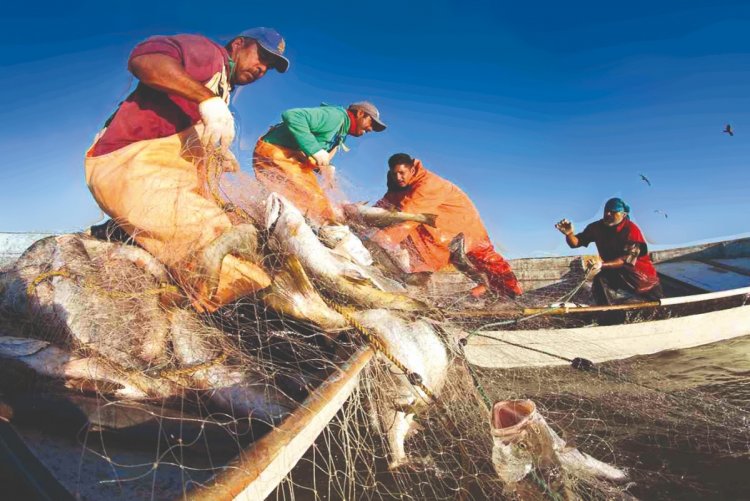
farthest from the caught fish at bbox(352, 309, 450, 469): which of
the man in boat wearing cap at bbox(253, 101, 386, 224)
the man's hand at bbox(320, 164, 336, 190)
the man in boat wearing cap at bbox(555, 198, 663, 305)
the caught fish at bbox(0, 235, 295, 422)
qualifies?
the man in boat wearing cap at bbox(555, 198, 663, 305)

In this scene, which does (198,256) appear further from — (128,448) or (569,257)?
(569,257)

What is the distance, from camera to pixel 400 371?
231cm

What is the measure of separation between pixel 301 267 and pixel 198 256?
60 centimetres

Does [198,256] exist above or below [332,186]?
below

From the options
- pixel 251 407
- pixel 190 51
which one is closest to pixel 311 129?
pixel 190 51

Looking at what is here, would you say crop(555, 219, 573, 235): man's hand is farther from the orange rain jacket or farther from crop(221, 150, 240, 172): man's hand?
crop(221, 150, 240, 172): man's hand

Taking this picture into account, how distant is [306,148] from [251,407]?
11.2 feet

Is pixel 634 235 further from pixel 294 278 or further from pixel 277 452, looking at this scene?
pixel 277 452

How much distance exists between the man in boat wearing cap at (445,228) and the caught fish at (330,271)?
4.04m

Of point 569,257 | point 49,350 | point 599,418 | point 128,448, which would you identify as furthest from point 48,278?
point 569,257

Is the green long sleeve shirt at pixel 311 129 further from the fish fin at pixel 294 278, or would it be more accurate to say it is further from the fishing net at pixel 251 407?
the fish fin at pixel 294 278

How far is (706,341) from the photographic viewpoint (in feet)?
20.0

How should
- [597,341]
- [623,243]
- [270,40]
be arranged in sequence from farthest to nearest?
[623,243]
[597,341]
[270,40]

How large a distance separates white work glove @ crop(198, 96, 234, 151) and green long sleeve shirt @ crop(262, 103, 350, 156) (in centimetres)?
194
